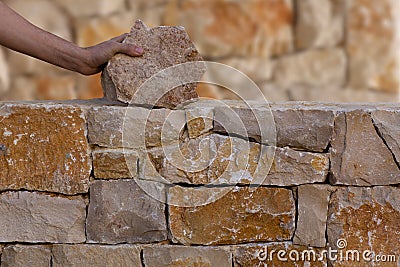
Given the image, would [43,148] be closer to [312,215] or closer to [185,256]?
[185,256]

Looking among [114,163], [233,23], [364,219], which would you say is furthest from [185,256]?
[233,23]

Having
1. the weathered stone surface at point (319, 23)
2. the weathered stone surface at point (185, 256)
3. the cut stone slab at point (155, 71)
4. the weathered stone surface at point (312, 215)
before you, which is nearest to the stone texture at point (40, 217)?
the weathered stone surface at point (185, 256)

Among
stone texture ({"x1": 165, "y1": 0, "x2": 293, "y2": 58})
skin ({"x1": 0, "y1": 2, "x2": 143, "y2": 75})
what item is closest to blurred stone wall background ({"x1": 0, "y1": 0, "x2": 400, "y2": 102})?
stone texture ({"x1": 165, "y1": 0, "x2": 293, "y2": 58})

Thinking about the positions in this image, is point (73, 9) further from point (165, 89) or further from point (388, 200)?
point (388, 200)

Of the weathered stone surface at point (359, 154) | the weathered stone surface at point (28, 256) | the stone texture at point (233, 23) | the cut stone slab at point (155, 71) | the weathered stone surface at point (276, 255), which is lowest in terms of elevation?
the weathered stone surface at point (28, 256)

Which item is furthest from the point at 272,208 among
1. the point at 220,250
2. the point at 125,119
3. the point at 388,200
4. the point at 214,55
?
the point at 214,55

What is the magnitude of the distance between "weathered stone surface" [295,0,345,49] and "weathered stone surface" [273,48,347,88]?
0.06m

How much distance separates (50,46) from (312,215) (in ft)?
3.38

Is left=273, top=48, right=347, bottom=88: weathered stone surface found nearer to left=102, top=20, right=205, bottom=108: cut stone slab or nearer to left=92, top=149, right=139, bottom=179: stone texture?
left=102, top=20, right=205, bottom=108: cut stone slab

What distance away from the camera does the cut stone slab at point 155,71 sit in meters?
2.52

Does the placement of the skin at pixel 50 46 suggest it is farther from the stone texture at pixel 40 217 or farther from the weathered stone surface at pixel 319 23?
the weathered stone surface at pixel 319 23

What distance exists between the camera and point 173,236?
2529 millimetres

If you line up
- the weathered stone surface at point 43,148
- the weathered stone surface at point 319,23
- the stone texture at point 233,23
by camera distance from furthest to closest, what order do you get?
the weathered stone surface at point 319,23 < the stone texture at point 233,23 < the weathered stone surface at point 43,148

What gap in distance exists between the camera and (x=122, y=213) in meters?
2.52
